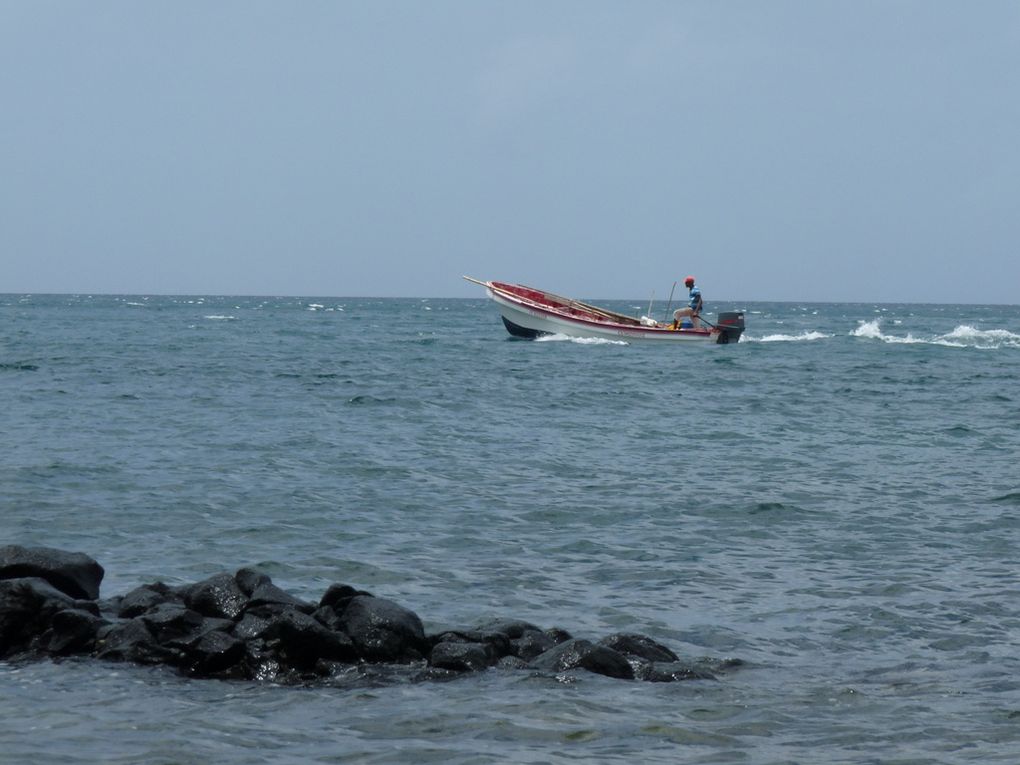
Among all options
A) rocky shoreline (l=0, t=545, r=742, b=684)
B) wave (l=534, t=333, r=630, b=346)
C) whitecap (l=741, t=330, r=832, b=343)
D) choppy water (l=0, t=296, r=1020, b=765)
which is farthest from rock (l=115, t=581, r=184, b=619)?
whitecap (l=741, t=330, r=832, b=343)

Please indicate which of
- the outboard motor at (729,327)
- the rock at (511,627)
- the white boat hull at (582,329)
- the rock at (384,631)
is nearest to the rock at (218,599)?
the rock at (384,631)

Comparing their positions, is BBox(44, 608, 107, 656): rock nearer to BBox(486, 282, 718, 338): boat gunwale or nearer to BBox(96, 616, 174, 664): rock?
BBox(96, 616, 174, 664): rock

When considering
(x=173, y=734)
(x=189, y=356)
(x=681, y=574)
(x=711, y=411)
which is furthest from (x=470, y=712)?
(x=189, y=356)

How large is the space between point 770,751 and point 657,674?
1.38m

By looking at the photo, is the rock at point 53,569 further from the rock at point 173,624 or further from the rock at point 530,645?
the rock at point 530,645

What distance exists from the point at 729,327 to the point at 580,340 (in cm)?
514

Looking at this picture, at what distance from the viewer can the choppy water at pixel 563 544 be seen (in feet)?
22.1

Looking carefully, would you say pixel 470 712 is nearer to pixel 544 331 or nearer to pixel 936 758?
pixel 936 758

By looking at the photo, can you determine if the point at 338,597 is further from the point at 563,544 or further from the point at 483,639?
the point at 563,544

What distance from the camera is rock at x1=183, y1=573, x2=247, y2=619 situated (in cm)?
848

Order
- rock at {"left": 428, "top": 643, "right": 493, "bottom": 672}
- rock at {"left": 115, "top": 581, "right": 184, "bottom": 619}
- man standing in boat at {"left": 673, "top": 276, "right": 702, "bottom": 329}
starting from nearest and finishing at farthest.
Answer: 1. rock at {"left": 428, "top": 643, "right": 493, "bottom": 672}
2. rock at {"left": 115, "top": 581, "right": 184, "bottom": 619}
3. man standing in boat at {"left": 673, "top": 276, "right": 702, "bottom": 329}

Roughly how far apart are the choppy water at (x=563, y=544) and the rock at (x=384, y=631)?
488 mm

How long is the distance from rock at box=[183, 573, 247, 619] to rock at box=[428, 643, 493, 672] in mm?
1406

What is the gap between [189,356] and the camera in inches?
1524
